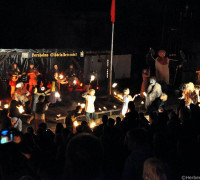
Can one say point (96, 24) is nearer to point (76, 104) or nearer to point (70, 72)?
point (70, 72)

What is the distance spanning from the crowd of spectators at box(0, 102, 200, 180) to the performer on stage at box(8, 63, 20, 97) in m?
8.26

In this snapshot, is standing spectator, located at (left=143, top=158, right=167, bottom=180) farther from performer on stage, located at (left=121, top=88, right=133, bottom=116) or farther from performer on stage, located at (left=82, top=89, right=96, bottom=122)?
performer on stage, located at (left=121, top=88, right=133, bottom=116)

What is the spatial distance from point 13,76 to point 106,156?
33.9 feet

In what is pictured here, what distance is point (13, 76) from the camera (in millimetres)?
13977

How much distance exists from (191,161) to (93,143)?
2075mm

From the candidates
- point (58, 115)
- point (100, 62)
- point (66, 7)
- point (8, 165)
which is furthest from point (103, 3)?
point (8, 165)

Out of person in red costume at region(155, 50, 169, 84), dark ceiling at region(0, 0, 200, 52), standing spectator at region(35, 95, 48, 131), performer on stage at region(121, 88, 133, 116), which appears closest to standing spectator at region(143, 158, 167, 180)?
standing spectator at region(35, 95, 48, 131)

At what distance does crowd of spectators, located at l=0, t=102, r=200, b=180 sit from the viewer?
105 inches

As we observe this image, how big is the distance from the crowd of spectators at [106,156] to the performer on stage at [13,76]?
826 centimetres

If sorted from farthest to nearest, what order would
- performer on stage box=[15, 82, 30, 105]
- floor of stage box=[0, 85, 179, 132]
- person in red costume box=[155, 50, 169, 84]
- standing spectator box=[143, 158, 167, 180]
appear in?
1. person in red costume box=[155, 50, 169, 84]
2. floor of stage box=[0, 85, 179, 132]
3. performer on stage box=[15, 82, 30, 105]
4. standing spectator box=[143, 158, 167, 180]

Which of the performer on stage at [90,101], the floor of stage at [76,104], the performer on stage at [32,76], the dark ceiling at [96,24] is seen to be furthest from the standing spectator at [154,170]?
the dark ceiling at [96,24]

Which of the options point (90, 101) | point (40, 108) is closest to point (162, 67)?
point (90, 101)

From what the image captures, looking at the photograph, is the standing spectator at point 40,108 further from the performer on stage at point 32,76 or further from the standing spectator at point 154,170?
the standing spectator at point 154,170

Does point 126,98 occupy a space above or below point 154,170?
below
